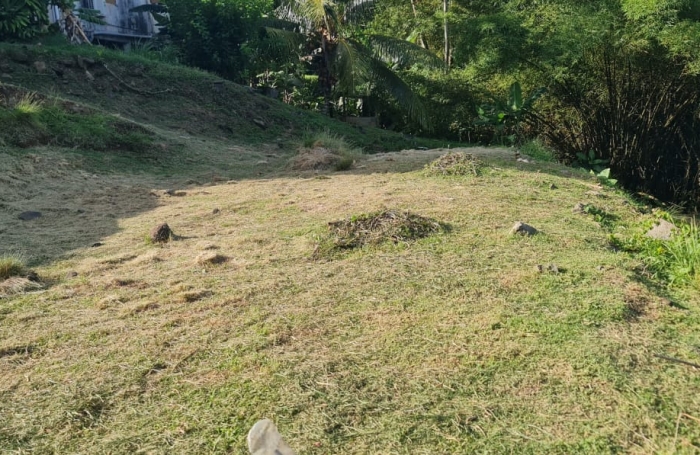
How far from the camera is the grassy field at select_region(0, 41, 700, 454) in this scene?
87.0 inches

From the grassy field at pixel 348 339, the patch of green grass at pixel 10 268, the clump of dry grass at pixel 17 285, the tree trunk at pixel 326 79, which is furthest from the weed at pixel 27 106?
the tree trunk at pixel 326 79

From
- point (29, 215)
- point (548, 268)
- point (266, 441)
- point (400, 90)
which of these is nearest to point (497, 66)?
point (400, 90)

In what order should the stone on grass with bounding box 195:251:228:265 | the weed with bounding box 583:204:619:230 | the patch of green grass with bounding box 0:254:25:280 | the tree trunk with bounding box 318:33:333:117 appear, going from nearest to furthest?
the patch of green grass with bounding box 0:254:25:280, the stone on grass with bounding box 195:251:228:265, the weed with bounding box 583:204:619:230, the tree trunk with bounding box 318:33:333:117

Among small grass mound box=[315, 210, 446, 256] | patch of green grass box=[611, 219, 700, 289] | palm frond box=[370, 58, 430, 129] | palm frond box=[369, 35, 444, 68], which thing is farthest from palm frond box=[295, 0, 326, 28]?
patch of green grass box=[611, 219, 700, 289]

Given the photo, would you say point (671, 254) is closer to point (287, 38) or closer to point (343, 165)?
point (343, 165)

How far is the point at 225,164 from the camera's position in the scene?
931cm

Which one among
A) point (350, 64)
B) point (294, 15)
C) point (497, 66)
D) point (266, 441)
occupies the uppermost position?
point (294, 15)

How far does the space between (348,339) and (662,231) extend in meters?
3.24

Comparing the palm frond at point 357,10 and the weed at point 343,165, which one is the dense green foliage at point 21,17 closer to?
the palm frond at point 357,10

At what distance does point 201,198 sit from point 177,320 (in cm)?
357

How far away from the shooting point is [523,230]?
14.5 ft

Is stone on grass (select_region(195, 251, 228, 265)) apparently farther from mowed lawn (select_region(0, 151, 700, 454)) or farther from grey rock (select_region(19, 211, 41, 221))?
grey rock (select_region(19, 211, 41, 221))

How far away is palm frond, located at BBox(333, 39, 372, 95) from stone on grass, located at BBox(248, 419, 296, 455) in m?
12.4

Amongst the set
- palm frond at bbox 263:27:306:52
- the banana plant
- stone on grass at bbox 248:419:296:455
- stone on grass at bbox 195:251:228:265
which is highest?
palm frond at bbox 263:27:306:52
